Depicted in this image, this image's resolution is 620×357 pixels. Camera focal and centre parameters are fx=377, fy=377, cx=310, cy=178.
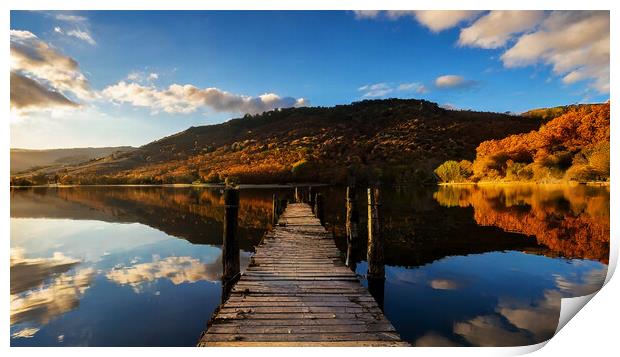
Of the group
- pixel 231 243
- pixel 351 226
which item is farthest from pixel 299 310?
pixel 351 226

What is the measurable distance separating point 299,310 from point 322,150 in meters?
45.3

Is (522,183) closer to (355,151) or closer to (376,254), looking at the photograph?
(355,151)

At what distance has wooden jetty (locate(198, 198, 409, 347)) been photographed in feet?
11.5

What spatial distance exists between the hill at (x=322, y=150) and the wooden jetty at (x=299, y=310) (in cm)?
3751

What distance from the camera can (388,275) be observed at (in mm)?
8922

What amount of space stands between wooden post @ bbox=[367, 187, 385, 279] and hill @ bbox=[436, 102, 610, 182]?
1235 centimetres

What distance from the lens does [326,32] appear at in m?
9.02

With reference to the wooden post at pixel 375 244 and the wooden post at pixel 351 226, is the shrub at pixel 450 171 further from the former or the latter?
the wooden post at pixel 375 244

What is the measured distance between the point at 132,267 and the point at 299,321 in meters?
8.06

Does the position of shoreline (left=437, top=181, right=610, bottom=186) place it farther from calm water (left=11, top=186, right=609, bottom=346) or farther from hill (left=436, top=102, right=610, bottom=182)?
calm water (left=11, top=186, right=609, bottom=346)

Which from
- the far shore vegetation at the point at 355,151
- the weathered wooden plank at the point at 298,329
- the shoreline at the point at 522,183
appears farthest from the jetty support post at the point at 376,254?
the far shore vegetation at the point at 355,151

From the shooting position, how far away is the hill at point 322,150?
45812 mm
